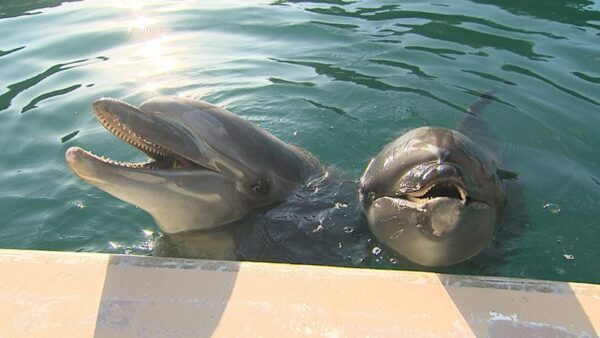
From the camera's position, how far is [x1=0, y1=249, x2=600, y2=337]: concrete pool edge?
2.73m

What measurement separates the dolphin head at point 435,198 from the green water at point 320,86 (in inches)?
34.2

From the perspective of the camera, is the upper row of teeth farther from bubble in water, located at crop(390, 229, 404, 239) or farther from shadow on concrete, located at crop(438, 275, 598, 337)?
shadow on concrete, located at crop(438, 275, 598, 337)

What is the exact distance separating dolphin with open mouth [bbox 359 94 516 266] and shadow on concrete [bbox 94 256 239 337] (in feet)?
3.80

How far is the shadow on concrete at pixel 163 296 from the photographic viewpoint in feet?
9.04

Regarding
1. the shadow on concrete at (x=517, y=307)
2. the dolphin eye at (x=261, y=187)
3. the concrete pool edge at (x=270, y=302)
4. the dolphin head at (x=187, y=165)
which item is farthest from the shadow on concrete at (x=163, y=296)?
the dolphin eye at (x=261, y=187)

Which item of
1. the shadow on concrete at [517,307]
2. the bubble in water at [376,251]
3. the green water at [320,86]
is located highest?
the shadow on concrete at [517,307]

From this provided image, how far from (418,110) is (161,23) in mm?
6820

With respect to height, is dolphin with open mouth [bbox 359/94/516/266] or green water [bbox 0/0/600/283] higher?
dolphin with open mouth [bbox 359/94/516/266]

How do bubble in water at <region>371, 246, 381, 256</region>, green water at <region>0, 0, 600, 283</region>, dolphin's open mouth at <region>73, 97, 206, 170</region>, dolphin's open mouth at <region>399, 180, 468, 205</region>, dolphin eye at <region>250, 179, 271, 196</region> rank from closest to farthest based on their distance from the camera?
dolphin's open mouth at <region>399, 180, 468, 205</region> → dolphin's open mouth at <region>73, 97, 206, 170</region> → bubble in water at <region>371, 246, 381, 256</region> → dolphin eye at <region>250, 179, 271, 196</region> → green water at <region>0, 0, 600, 283</region>

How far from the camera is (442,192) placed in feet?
11.6

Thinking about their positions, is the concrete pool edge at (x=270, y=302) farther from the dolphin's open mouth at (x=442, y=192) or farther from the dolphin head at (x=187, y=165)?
the dolphin head at (x=187, y=165)

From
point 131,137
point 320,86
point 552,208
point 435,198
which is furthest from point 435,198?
point 320,86

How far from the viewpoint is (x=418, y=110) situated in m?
7.61

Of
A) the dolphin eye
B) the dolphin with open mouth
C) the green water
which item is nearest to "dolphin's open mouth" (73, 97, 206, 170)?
the dolphin eye
